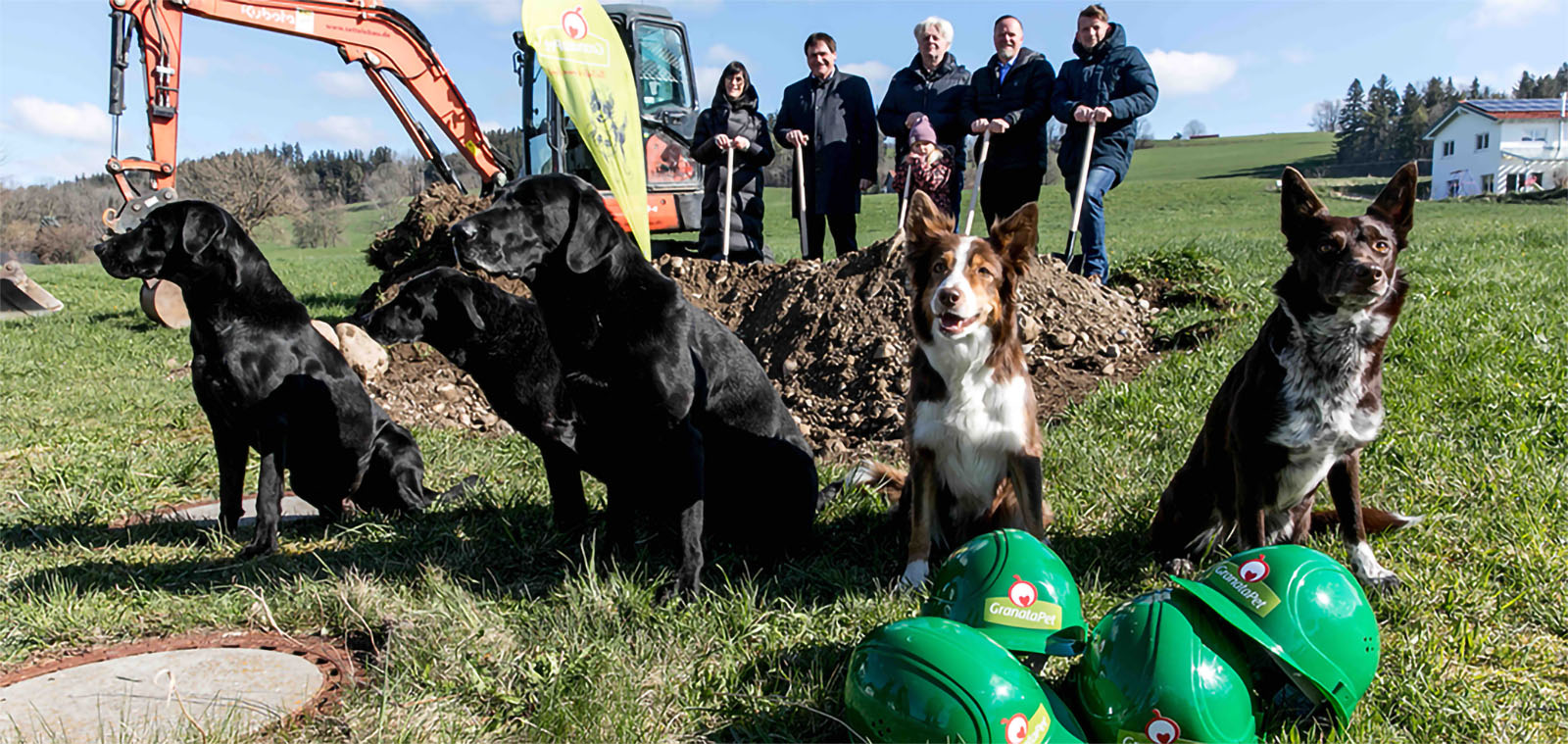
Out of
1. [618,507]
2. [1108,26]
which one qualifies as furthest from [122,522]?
[1108,26]

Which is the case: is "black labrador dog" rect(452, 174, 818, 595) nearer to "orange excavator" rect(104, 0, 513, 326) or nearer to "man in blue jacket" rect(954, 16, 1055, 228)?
"man in blue jacket" rect(954, 16, 1055, 228)

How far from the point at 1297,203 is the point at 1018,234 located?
924 mm

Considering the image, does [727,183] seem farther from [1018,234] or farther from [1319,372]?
[1319,372]

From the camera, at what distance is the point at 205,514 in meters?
5.00

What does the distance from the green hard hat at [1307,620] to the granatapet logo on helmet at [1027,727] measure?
540 millimetres

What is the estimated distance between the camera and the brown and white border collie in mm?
3408

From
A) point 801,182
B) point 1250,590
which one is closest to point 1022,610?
point 1250,590

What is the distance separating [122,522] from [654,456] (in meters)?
3.33

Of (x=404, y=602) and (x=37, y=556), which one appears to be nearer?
(x=404, y=602)

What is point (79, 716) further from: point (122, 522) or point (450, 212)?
point (450, 212)

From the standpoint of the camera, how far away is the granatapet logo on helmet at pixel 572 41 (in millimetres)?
7738

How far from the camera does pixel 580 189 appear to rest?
343cm

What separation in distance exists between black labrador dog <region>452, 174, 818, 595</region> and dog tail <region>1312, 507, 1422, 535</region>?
211 centimetres

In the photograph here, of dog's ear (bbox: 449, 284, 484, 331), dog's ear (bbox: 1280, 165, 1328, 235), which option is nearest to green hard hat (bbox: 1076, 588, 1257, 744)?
dog's ear (bbox: 1280, 165, 1328, 235)
